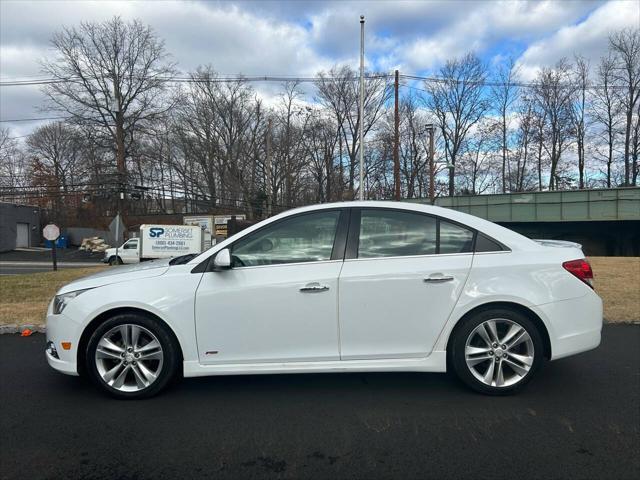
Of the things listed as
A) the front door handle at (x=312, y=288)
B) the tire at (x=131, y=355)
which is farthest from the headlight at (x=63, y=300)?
the front door handle at (x=312, y=288)

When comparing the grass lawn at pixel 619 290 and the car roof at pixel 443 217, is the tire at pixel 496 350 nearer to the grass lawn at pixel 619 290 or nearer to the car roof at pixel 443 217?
the car roof at pixel 443 217

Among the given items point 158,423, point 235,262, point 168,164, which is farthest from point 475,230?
point 168,164

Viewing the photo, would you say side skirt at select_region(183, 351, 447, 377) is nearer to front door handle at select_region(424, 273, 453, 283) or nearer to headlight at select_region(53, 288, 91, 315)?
front door handle at select_region(424, 273, 453, 283)

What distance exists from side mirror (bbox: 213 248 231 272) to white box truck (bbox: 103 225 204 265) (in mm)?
26578

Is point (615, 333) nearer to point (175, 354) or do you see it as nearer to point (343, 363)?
point (343, 363)

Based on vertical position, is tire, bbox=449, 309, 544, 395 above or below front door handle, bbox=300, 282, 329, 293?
below

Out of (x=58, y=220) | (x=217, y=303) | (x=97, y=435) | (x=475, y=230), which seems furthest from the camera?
(x=58, y=220)

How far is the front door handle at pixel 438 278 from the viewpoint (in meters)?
3.47

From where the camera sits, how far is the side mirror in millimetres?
3387

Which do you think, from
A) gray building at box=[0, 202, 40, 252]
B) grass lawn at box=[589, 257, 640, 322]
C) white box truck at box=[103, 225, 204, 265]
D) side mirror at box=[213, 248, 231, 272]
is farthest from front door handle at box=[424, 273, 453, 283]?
gray building at box=[0, 202, 40, 252]

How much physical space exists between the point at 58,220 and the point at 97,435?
5245 centimetres

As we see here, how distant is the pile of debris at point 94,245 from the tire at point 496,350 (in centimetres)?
4232

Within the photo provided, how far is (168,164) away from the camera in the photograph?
162 feet

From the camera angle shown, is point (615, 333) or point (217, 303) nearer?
point (217, 303)
